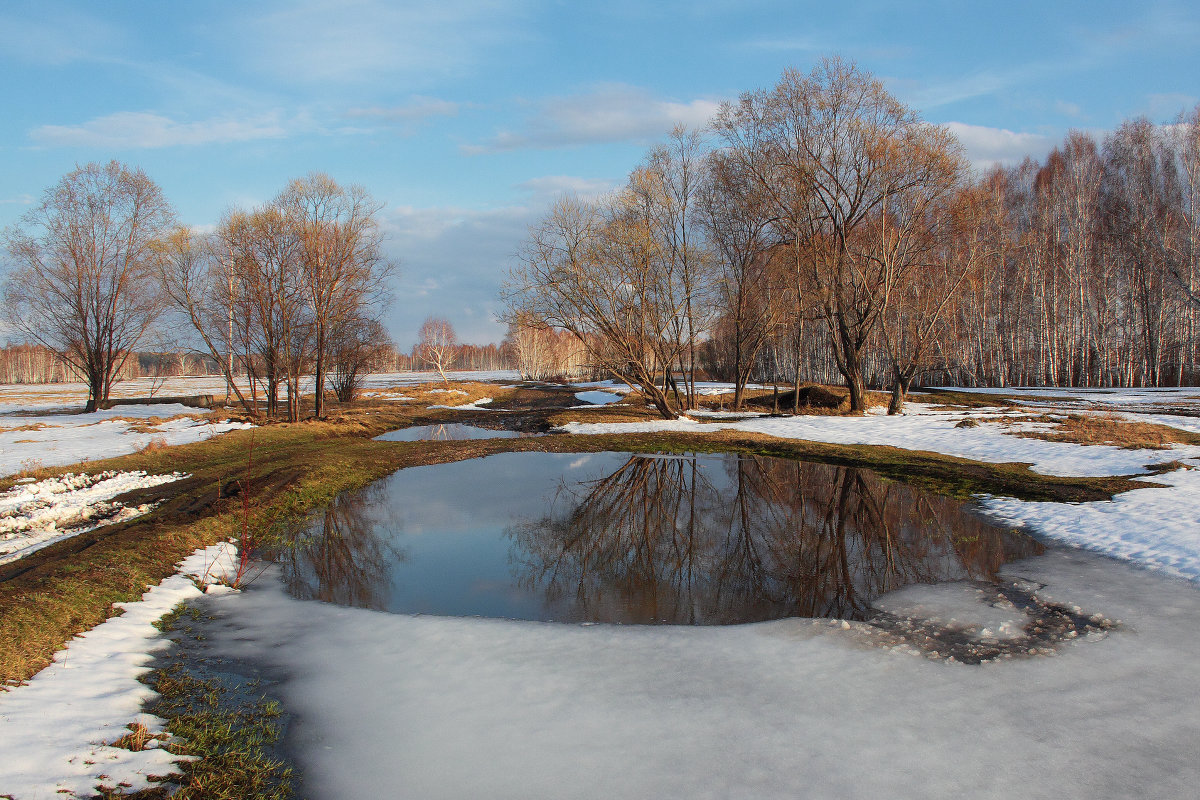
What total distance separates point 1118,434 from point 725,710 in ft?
61.1

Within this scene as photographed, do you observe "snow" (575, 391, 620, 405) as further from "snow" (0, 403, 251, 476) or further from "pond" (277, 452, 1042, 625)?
"pond" (277, 452, 1042, 625)

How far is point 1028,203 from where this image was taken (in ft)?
160

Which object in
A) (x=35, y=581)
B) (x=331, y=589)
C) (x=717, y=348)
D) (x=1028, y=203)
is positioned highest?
(x=1028, y=203)

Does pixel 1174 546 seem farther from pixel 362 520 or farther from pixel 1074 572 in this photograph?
pixel 362 520

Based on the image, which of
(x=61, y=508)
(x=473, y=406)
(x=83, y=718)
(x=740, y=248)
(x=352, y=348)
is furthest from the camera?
(x=473, y=406)

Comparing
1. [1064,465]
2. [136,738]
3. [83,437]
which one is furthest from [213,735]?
[83,437]

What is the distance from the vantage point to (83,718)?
4.72 metres

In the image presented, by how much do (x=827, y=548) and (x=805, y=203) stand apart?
20978mm

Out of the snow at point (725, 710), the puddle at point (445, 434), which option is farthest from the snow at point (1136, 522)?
the puddle at point (445, 434)

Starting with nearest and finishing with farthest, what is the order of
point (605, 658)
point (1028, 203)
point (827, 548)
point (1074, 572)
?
point (605, 658)
point (1074, 572)
point (827, 548)
point (1028, 203)

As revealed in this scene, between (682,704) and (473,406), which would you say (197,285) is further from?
(682,704)

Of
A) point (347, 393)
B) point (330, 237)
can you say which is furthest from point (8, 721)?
point (347, 393)

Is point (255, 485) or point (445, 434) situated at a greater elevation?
point (445, 434)

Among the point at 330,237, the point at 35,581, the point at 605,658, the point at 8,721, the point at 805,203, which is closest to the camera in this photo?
the point at 8,721
